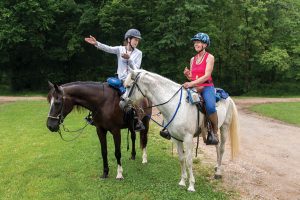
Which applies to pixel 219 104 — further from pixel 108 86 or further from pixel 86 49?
pixel 86 49


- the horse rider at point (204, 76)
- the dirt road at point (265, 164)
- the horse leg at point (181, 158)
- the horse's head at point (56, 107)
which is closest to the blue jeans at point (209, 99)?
the horse rider at point (204, 76)

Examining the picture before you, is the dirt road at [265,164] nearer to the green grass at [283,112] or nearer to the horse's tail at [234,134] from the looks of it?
the horse's tail at [234,134]

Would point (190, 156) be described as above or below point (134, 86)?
below

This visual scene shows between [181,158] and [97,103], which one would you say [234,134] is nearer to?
[181,158]

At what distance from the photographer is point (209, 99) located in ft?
22.1

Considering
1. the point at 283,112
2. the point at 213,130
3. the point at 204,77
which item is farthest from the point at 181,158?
the point at 283,112

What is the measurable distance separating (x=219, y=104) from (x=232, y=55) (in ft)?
95.5

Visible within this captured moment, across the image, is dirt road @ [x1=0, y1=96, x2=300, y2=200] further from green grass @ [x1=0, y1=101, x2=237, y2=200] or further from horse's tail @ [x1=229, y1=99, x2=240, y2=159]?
horse's tail @ [x1=229, y1=99, x2=240, y2=159]

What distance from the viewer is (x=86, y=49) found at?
35156 mm

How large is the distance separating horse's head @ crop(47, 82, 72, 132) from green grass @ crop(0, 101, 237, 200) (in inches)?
51.4

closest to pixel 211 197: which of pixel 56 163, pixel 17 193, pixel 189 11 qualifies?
pixel 17 193

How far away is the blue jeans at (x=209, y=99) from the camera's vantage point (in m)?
6.73

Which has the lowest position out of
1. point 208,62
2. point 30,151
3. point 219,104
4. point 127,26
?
point 30,151

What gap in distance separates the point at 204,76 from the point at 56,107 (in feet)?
9.21
